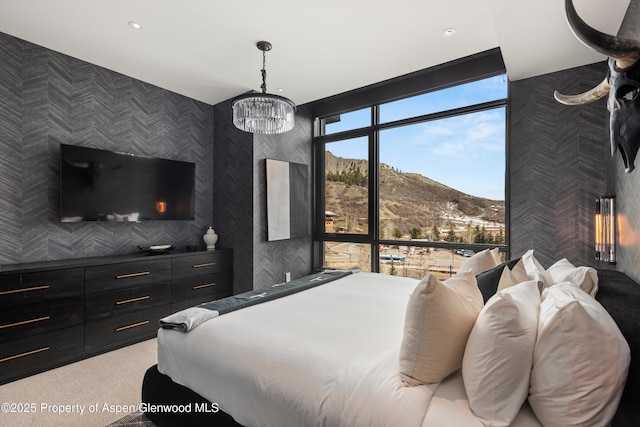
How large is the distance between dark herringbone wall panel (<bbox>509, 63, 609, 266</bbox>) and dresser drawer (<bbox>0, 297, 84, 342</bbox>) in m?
4.16

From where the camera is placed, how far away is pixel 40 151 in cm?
299

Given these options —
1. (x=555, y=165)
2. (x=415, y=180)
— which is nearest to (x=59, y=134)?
(x=415, y=180)

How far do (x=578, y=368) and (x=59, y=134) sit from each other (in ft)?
13.6

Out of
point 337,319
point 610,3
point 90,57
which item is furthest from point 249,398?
point 90,57

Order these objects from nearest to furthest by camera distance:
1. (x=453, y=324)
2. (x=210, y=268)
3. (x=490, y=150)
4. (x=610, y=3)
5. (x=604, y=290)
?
(x=453, y=324)
(x=604, y=290)
(x=610, y=3)
(x=490, y=150)
(x=210, y=268)

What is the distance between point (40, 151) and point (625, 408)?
424 cm

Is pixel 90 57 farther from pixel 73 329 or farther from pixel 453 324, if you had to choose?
pixel 453 324

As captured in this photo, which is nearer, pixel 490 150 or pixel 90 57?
pixel 90 57

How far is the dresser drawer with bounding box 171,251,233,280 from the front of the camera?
141 inches

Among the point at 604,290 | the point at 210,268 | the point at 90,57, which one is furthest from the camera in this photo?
the point at 210,268

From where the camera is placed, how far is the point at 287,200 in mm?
4383

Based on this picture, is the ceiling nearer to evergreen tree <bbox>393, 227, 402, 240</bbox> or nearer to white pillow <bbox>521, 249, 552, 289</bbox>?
white pillow <bbox>521, 249, 552, 289</bbox>

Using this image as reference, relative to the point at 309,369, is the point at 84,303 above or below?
below

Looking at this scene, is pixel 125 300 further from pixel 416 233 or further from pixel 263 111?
pixel 416 233
